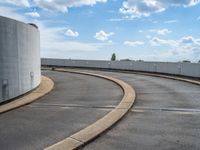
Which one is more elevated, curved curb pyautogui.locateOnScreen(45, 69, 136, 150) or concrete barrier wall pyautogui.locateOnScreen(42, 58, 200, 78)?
concrete barrier wall pyautogui.locateOnScreen(42, 58, 200, 78)

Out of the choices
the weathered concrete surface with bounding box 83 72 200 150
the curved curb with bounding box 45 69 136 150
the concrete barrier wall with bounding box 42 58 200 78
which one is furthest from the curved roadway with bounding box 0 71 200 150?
the concrete barrier wall with bounding box 42 58 200 78

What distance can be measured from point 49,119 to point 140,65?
24.5 m

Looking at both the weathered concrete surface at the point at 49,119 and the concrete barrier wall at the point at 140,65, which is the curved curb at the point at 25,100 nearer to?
the weathered concrete surface at the point at 49,119

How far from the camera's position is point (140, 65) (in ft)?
109

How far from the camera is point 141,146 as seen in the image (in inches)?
265

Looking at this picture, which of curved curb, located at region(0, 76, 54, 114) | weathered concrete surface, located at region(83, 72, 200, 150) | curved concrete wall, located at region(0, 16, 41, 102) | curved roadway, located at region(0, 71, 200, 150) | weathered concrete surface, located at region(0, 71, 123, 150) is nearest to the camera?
weathered concrete surface, located at region(83, 72, 200, 150)

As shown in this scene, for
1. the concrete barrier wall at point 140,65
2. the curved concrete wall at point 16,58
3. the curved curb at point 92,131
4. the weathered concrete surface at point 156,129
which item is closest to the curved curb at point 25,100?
the curved concrete wall at point 16,58

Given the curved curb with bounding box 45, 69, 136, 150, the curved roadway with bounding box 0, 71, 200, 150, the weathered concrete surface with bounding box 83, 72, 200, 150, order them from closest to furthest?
1. the curved curb with bounding box 45, 69, 136, 150
2. the weathered concrete surface with bounding box 83, 72, 200, 150
3. the curved roadway with bounding box 0, 71, 200, 150

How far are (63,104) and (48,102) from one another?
865 mm

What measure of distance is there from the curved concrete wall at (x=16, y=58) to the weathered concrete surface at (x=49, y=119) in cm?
107

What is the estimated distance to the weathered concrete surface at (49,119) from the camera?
720 cm

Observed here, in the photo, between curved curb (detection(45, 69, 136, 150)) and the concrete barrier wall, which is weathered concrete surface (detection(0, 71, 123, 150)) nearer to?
curved curb (detection(45, 69, 136, 150))

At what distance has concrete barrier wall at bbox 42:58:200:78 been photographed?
2447cm

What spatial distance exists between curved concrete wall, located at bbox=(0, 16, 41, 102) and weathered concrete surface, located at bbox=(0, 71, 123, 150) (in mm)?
1074
